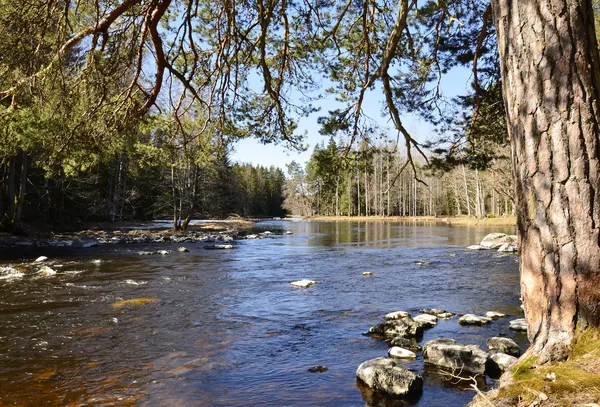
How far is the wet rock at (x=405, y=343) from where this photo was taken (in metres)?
5.63

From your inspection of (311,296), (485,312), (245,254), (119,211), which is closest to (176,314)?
(311,296)

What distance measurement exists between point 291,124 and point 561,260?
6.24 meters

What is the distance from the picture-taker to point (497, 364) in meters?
4.77

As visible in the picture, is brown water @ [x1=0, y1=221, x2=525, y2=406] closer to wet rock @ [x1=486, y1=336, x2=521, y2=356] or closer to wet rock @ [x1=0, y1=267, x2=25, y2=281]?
wet rock @ [x1=486, y1=336, x2=521, y2=356]

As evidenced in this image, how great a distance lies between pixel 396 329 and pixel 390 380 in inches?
81.6

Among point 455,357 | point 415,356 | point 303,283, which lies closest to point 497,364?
point 455,357

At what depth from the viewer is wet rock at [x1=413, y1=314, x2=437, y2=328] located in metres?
6.71

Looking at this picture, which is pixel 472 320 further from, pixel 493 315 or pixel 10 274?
pixel 10 274

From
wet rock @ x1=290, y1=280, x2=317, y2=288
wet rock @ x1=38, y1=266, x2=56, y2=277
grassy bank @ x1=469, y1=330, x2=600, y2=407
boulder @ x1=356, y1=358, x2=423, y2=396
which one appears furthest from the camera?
wet rock @ x1=38, y1=266, x2=56, y2=277

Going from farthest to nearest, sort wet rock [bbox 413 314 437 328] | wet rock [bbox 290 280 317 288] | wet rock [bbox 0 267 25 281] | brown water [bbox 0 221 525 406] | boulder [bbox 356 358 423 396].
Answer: wet rock [bbox 0 267 25 281] → wet rock [bbox 290 280 317 288] → wet rock [bbox 413 314 437 328] → brown water [bbox 0 221 525 406] → boulder [bbox 356 358 423 396]

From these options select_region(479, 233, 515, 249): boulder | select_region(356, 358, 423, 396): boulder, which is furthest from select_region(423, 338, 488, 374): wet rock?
select_region(479, 233, 515, 249): boulder

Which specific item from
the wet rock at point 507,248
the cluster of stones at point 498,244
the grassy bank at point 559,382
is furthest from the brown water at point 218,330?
the cluster of stones at point 498,244

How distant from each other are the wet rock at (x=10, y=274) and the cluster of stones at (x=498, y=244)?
1674 centimetres

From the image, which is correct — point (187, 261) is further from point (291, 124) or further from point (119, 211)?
point (119, 211)
